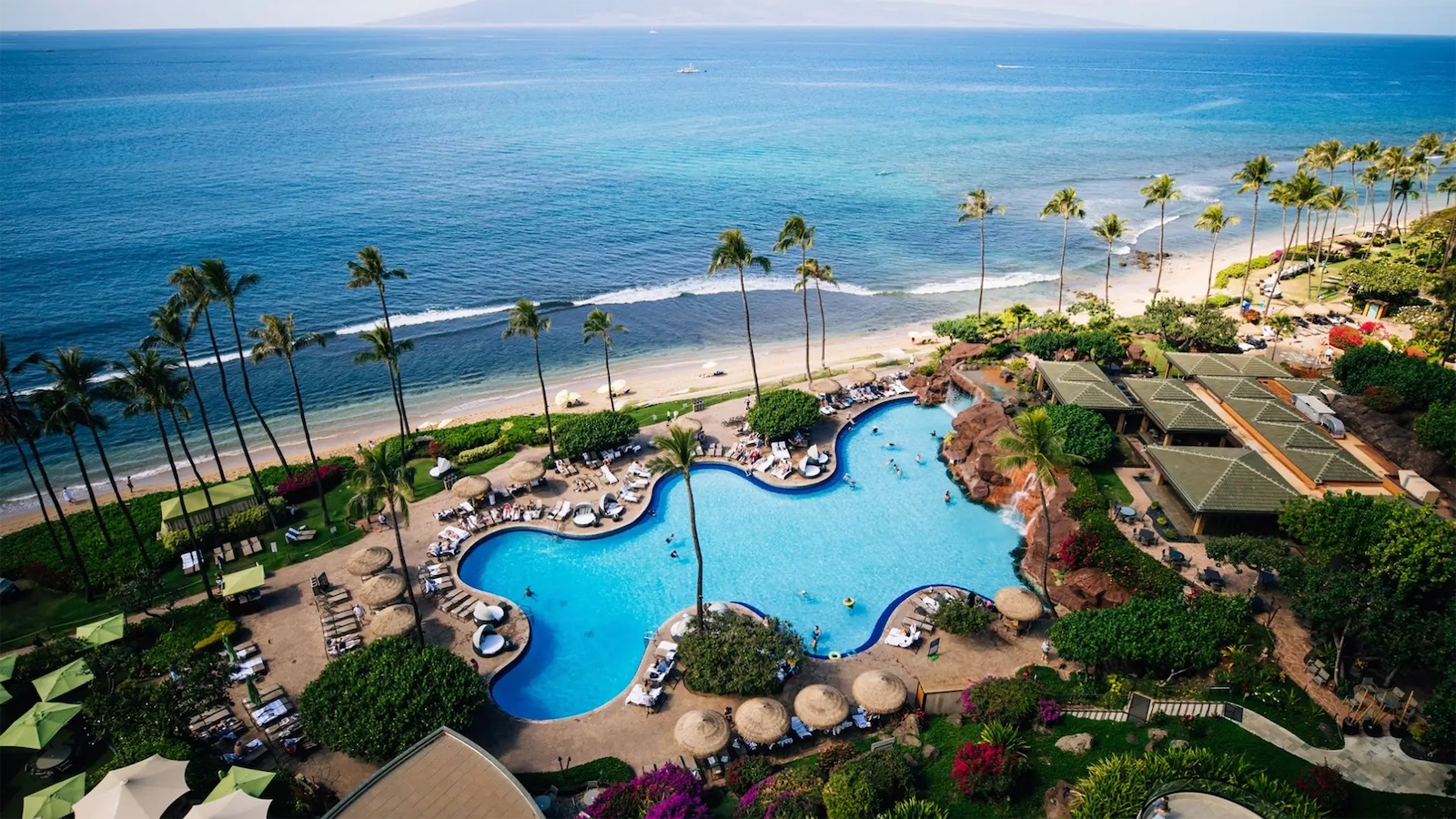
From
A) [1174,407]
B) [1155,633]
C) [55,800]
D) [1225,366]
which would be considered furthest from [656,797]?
[1225,366]

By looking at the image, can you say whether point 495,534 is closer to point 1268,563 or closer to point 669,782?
point 669,782

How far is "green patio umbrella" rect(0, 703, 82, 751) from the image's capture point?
23500 mm

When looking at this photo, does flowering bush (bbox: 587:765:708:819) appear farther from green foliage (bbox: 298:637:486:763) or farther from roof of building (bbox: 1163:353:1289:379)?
roof of building (bbox: 1163:353:1289:379)

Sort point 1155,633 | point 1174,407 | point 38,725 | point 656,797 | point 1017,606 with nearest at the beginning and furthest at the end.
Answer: point 656,797 → point 38,725 → point 1155,633 → point 1017,606 → point 1174,407

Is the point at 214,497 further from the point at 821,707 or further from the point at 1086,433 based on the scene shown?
the point at 1086,433

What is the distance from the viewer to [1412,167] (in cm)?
6806

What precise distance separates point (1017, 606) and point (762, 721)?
37.8 ft

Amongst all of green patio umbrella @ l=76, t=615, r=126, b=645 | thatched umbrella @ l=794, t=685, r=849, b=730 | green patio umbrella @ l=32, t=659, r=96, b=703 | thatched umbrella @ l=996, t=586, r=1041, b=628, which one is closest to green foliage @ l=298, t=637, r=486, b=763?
green patio umbrella @ l=32, t=659, r=96, b=703

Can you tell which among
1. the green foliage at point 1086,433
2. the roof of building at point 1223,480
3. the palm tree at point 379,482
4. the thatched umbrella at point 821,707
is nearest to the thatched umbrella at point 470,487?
the palm tree at point 379,482

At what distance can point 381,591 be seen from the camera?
30734mm

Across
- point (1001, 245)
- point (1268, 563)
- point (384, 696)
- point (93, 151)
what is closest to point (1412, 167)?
point (1001, 245)

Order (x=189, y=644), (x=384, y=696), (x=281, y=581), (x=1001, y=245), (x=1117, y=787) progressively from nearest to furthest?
(x=1117, y=787) < (x=384, y=696) < (x=189, y=644) < (x=281, y=581) < (x=1001, y=245)

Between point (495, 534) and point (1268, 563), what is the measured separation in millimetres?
32731

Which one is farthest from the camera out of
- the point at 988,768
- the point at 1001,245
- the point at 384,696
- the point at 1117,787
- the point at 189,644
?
the point at 1001,245
